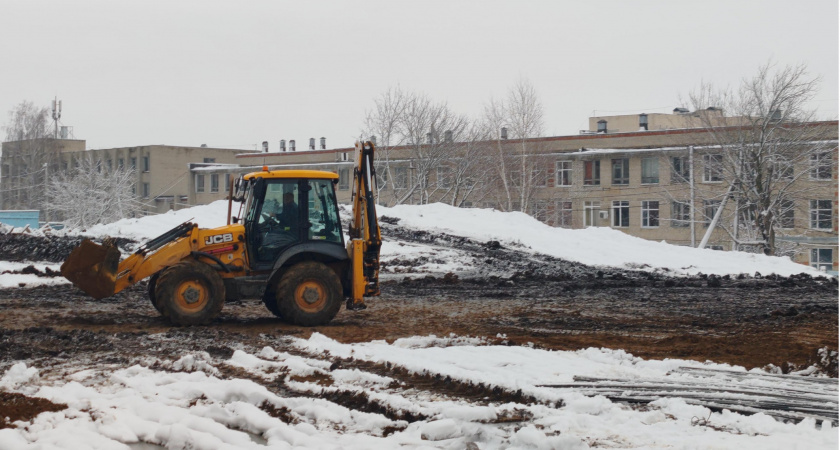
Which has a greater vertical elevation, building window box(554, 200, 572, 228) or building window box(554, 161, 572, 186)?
building window box(554, 161, 572, 186)

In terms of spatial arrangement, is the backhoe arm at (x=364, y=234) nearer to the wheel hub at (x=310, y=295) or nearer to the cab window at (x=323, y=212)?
the cab window at (x=323, y=212)

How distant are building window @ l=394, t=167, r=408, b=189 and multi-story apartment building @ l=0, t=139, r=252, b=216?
66.9 ft

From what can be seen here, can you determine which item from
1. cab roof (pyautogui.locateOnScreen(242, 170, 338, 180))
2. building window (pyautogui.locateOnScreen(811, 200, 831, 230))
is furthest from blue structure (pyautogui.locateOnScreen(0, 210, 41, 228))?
building window (pyautogui.locateOnScreen(811, 200, 831, 230))

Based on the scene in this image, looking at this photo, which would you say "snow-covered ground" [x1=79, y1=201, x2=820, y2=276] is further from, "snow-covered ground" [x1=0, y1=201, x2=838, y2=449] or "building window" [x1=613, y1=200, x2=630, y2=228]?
"building window" [x1=613, y1=200, x2=630, y2=228]

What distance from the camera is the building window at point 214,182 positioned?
7609cm

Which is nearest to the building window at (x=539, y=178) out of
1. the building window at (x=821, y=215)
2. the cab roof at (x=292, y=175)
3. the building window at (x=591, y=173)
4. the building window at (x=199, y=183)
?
the building window at (x=591, y=173)

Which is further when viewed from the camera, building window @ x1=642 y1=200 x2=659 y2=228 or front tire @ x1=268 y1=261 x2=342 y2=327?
building window @ x1=642 y1=200 x2=659 y2=228

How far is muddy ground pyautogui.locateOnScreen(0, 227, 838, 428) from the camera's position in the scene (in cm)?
1109

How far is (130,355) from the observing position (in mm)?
10758

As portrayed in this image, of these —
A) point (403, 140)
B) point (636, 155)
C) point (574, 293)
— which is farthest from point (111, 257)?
point (636, 155)

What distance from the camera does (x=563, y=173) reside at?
60.5 metres

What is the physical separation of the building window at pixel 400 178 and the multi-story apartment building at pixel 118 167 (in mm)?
20378

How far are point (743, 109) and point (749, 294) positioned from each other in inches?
1002

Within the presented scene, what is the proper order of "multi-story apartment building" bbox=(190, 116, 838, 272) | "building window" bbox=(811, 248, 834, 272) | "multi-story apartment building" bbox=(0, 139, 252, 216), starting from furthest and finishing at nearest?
1. "multi-story apartment building" bbox=(0, 139, 252, 216)
2. "multi-story apartment building" bbox=(190, 116, 838, 272)
3. "building window" bbox=(811, 248, 834, 272)
